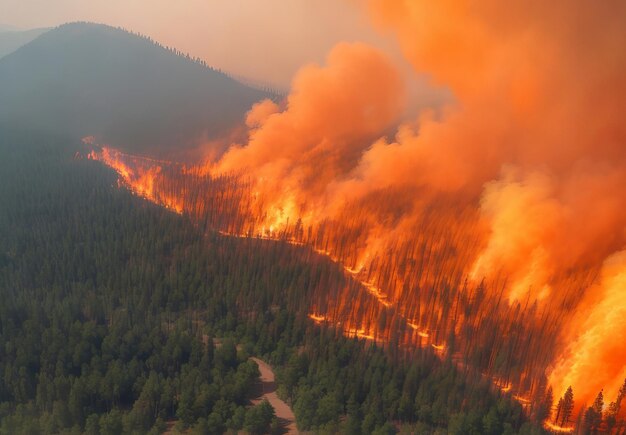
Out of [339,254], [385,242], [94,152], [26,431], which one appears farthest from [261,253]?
[94,152]

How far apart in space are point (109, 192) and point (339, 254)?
143ft

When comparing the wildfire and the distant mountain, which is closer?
the wildfire

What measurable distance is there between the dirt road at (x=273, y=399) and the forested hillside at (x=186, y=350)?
77cm

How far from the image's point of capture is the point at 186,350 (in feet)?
140

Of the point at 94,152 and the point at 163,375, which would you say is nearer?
the point at 163,375

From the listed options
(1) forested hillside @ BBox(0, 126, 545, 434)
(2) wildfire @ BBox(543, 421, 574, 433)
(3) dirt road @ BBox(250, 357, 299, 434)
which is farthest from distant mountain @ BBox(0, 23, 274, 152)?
(2) wildfire @ BBox(543, 421, 574, 433)

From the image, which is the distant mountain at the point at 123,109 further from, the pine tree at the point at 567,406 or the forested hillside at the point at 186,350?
the pine tree at the point at 567,406

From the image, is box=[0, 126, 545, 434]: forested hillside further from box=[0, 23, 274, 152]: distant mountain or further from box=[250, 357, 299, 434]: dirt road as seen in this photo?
box=[0, 23, 274, 152]: distant mountain

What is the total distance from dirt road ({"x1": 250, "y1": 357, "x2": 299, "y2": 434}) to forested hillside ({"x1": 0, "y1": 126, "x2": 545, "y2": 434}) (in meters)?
0.77

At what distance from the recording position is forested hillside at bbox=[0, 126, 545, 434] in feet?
116

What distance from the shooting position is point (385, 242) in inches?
2643

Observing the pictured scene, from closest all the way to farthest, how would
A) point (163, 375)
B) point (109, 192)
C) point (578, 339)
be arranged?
point (163, 375), point (578, 339), point (109, 192)

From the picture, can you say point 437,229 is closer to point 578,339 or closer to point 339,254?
point 339,254

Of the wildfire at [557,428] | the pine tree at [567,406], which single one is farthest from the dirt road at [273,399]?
the pine tree at [567,406]
